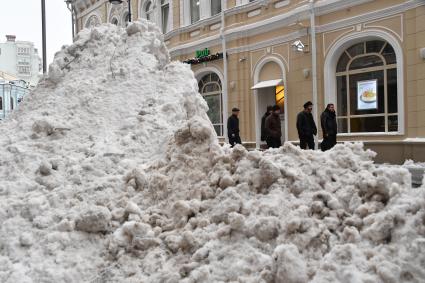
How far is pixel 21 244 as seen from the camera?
2924 millimetres

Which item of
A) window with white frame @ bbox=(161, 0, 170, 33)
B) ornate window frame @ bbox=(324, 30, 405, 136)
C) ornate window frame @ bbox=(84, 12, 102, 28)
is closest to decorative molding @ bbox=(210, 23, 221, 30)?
window with white frame @ bbox=(161, 0, 170, 33)

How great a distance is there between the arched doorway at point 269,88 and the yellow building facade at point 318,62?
0.03 m

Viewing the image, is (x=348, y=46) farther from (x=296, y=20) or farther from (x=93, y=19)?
(x=93, y=19)

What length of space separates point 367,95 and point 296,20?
2.93 meters

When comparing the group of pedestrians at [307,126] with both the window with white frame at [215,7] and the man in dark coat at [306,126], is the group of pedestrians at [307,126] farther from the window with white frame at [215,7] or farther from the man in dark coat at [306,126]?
the window with white frame at [215,7]

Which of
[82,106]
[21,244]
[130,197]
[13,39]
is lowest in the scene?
[21,244]

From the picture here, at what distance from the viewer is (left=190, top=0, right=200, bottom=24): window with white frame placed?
16359 millimetres

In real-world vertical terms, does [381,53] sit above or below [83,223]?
above

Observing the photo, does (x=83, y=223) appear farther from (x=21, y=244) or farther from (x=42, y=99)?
(x=42, y=99)

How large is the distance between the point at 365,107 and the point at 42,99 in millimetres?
8239

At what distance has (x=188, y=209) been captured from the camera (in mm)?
3023

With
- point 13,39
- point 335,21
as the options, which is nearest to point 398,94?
point 335,21

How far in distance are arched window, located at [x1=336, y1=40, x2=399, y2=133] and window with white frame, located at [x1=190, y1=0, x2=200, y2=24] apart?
653 centimetres

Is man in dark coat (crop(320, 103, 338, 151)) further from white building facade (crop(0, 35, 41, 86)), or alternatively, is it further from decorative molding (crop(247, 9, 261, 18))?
white building facade (crop(0, 35, 41, 86))
